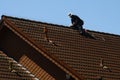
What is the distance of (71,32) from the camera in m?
22.6

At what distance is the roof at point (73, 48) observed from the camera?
60.4 ft

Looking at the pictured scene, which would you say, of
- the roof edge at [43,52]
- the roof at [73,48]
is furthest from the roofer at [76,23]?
the roof edge at [43,52]

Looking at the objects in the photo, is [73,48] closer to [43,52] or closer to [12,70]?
[43,52]

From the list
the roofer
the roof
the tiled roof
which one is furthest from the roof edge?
the roofer

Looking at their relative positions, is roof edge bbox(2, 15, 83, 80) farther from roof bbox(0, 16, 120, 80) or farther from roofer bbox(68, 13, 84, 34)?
roofer bbox(68, 13, 84, 34)

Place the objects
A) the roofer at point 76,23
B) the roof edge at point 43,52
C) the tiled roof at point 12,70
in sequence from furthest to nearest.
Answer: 1. the roofer at point 76,23
2. the tiled roof at point 12,70
3. the roof edge at point 43,52

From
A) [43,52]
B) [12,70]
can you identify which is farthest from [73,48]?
[12,70]

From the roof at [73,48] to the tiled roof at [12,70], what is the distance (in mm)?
1478

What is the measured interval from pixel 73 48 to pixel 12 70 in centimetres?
308

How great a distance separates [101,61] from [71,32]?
324 centimetres

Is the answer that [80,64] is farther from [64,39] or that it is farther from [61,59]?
[64,39]

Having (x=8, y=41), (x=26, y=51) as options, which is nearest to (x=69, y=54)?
(x=26, y=51)

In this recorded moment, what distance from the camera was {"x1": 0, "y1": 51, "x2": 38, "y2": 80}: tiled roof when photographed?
60.2 ft

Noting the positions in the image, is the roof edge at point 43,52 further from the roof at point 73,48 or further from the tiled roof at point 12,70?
the tiled roof at point 12,70
